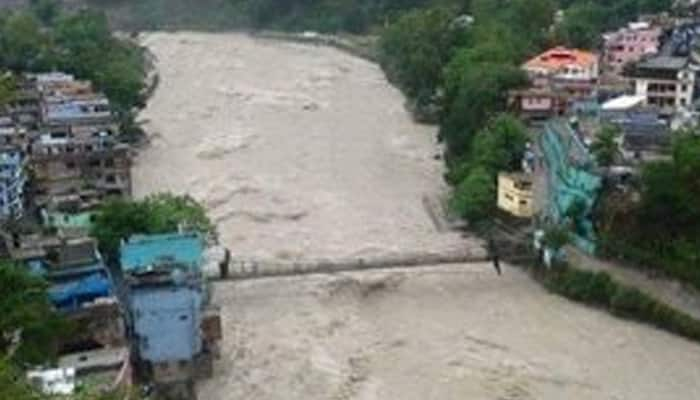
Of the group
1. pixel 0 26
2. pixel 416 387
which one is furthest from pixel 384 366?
pixel 0 26

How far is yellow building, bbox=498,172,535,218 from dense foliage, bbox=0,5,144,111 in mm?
8581

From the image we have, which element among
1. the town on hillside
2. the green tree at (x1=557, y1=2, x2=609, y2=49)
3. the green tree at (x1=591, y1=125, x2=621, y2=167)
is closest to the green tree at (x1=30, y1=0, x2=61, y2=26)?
the town on hillside

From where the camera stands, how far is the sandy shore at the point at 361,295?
11992 mm

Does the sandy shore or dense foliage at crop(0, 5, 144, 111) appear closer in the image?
the sandy shore

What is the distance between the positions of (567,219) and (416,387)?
382cm

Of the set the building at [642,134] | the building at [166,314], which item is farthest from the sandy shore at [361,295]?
the building at [642,134]

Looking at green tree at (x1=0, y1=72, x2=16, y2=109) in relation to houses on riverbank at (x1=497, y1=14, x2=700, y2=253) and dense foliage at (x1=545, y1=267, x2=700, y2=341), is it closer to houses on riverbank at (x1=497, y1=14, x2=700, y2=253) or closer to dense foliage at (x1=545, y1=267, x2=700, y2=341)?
dense foliage at (x1=545, y1=267, x2=700, y2=341)

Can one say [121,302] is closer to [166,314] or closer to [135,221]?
[166,314]

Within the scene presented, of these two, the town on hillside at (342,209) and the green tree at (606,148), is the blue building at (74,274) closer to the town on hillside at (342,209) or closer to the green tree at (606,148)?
the town on hillside at (342,209)

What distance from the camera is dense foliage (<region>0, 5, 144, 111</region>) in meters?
23.1

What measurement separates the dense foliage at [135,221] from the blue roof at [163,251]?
1094 millimetres

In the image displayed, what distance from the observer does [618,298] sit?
1346 cm

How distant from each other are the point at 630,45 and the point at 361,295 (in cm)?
1030

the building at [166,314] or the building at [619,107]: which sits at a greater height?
the building at [619,107]
